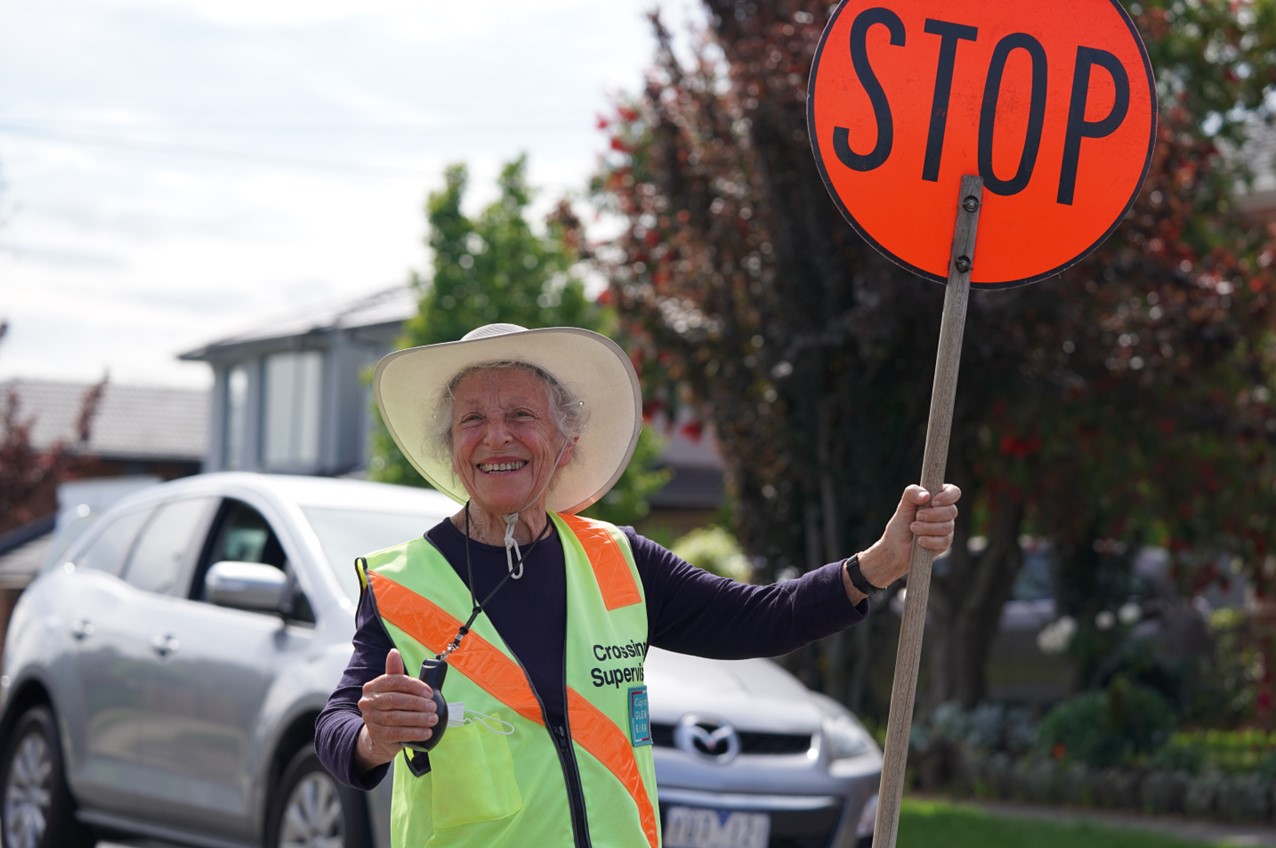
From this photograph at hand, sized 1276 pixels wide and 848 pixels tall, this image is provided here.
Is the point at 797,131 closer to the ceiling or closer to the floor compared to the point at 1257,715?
closer to the ceiling

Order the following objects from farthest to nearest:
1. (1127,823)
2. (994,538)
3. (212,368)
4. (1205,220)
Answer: (212,368) < (994,538) < (1205,220) < (1127,823)

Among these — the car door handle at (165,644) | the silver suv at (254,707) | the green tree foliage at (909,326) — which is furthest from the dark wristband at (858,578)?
the green tree foliage at (909,326)

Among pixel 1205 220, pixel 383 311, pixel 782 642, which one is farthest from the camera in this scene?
pixel 383 311

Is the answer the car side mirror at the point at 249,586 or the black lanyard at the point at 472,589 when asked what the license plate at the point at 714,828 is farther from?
the black lanyard at the point at 472,589

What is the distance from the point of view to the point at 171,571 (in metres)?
7.38

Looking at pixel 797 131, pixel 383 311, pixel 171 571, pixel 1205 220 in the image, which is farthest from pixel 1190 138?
pixel 383 311

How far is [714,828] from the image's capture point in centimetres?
620

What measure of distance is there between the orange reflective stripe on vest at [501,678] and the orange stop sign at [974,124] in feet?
3.62

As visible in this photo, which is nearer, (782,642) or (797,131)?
(782,642)

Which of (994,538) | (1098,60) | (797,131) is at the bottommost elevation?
(994,538)

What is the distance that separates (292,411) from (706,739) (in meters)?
26.2

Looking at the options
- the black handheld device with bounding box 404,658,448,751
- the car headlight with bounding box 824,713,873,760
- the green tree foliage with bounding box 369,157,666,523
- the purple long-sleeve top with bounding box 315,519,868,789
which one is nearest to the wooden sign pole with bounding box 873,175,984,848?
the purple long-sleeve top with bounding box 315,519,868,789

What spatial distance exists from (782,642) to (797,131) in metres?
7.11

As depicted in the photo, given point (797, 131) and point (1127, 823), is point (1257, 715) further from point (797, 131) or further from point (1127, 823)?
point (797, 131)
